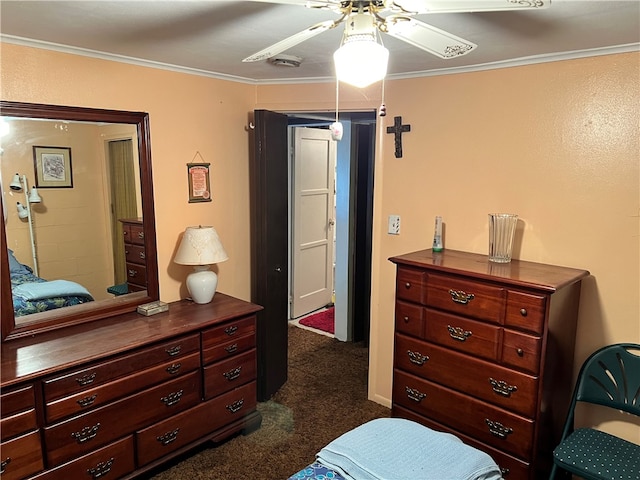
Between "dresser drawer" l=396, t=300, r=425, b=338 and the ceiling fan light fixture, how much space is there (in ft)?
4.80

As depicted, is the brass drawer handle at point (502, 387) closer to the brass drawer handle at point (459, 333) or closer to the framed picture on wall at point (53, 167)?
the brass drawer handle at point (459, 333)

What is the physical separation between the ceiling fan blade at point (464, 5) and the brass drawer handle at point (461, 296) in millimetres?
1332

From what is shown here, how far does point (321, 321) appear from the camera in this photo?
476cm

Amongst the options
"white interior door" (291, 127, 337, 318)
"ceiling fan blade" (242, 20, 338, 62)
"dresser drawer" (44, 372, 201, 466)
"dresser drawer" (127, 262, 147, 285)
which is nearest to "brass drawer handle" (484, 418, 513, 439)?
"dresser drawer" (44, 372, 201, 466)

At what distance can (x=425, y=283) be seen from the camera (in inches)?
94.1

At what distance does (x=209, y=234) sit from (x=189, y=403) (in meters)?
0.95

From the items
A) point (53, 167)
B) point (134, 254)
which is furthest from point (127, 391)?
point (53, 167)

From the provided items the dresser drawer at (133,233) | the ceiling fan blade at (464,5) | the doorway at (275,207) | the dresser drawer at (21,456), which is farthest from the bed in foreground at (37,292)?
the ceiling fan blade at (464,5)

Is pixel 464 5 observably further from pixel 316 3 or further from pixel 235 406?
pixel 235 406

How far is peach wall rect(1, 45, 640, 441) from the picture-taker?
2.15 m

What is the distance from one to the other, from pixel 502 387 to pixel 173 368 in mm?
1620

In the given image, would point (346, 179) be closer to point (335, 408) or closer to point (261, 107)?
point (261, 107)

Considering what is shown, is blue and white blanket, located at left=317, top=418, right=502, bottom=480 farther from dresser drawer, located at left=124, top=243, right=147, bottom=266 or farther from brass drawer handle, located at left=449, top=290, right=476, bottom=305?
dresser drawer, located at left=124, top=243, right=147, bottom=266

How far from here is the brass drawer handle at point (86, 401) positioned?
1.99 meters
